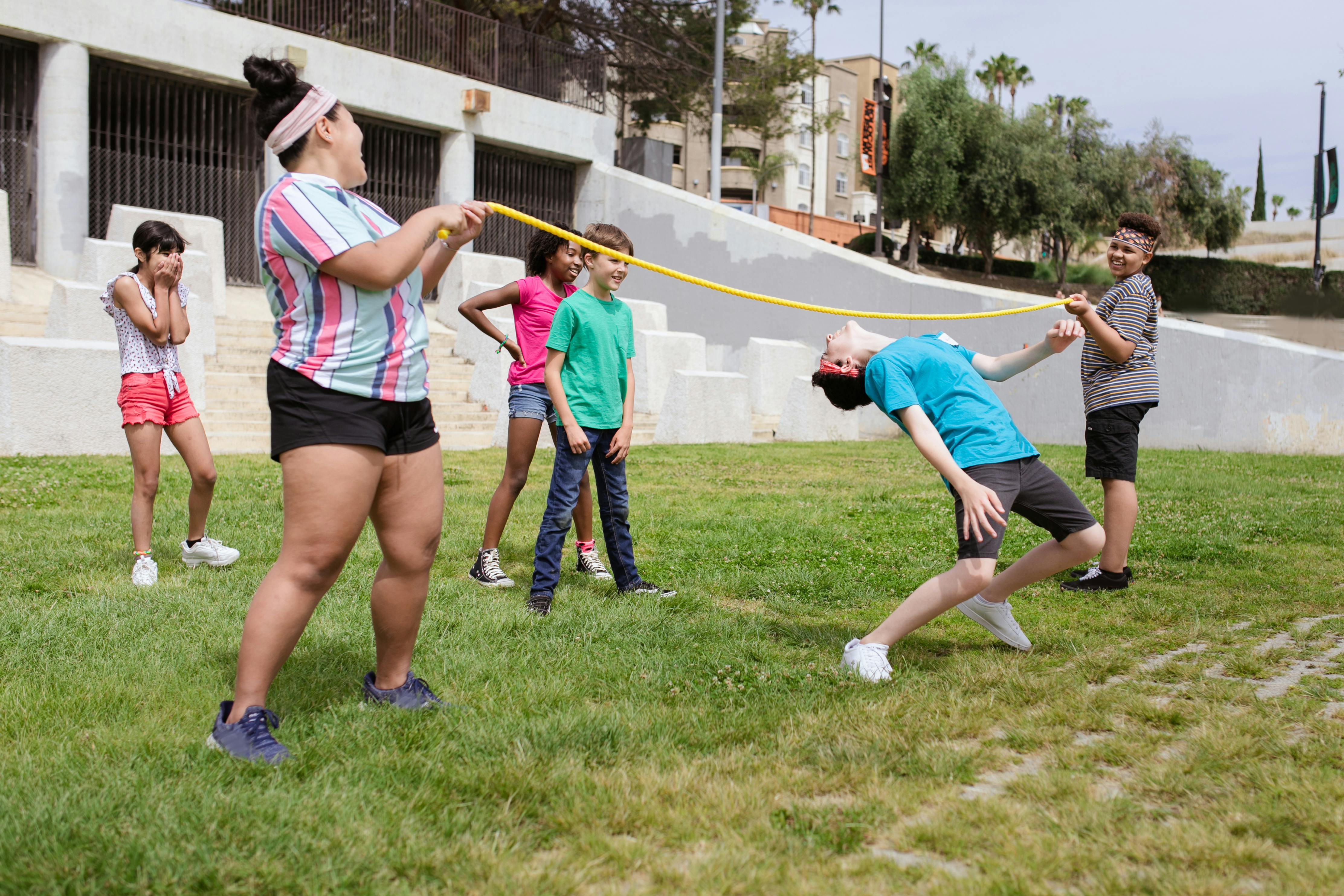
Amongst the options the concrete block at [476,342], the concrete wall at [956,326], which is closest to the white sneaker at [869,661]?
the concrete block at [476,342]

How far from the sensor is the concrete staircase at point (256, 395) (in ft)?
37.7

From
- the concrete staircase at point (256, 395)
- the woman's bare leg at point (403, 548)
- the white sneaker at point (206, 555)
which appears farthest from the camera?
the concrete staircase at point (256, 395)

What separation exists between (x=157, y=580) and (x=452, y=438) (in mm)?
7655

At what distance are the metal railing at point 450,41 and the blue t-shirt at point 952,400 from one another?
53.0 ft

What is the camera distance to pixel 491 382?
1409cm

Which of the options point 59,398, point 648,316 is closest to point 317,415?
point 59,398

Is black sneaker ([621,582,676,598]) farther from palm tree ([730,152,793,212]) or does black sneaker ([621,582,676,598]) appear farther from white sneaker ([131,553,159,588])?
palm tree ([730,152,793,212])

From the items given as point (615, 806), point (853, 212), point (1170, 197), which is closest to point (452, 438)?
point (615, 806)

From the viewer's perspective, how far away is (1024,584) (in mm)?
4375

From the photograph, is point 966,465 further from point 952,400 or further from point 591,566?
point 591,566

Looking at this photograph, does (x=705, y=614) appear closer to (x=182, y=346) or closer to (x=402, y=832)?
(x=402, y=832)

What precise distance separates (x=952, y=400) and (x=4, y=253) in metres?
13.5

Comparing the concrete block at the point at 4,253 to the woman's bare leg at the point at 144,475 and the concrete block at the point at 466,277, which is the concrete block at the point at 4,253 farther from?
the woman's bare leg at the point at 144,475

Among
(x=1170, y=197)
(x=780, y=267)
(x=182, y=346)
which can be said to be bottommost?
(x=182, y=346)
